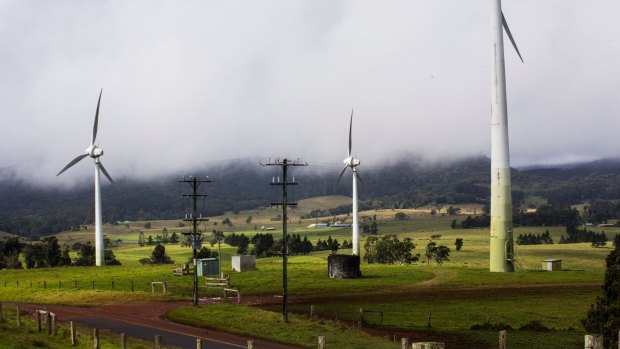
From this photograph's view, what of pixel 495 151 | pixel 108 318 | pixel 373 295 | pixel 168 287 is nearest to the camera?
pixel 108 318

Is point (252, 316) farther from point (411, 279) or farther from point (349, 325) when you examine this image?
point (411, 279)

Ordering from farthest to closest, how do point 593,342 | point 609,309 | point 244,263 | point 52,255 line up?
point 52,255 < point 244,263 < point 609,309 < point 593,342

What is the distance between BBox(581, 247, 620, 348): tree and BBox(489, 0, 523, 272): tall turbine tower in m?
69.5

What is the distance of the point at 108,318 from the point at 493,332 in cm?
3754

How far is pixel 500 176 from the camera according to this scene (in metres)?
126

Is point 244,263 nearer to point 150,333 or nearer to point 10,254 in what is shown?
point 150,333

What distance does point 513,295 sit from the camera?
90.9 meters

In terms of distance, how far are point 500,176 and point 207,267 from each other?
171 feet

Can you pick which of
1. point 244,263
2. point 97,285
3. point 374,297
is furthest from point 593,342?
point 244,263

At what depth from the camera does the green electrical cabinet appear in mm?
122062

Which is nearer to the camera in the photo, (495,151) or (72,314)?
(72,314)

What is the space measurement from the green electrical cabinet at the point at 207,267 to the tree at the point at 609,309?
77.3 metres

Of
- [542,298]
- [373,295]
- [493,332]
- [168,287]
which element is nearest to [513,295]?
[542,298]

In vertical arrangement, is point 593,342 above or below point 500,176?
below
